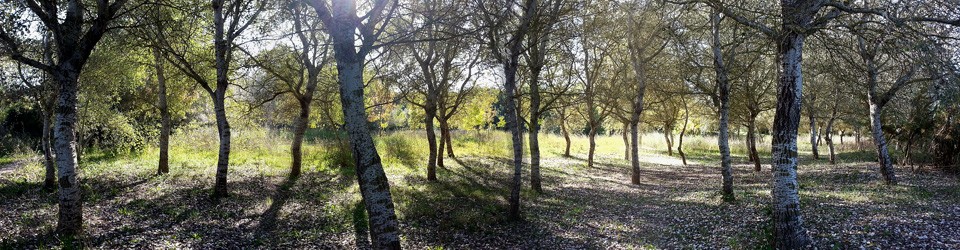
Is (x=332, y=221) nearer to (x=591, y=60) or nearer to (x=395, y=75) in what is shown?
(x=395, y=75)

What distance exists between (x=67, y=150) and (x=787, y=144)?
12.6 metres

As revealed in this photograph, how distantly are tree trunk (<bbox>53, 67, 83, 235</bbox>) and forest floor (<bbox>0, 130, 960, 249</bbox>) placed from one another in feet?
1.32

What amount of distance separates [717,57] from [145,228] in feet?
48.7

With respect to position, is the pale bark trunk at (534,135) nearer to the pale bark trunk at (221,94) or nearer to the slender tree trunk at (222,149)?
the pale bark trunk at (221,94)

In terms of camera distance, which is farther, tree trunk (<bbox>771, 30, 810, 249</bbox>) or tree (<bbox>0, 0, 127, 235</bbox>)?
tree (<bbox>0, 0, 127, 235</bbox>)

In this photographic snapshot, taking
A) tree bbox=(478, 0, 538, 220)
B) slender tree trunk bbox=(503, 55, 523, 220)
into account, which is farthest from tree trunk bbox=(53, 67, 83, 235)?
slender tree trunk bbox=(503, 55, 523, 220)

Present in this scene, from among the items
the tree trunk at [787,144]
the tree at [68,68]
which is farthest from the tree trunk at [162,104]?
the tree trunk at [787,144]

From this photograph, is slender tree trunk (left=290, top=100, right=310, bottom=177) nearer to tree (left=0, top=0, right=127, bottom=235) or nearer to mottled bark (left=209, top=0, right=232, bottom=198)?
mottled bark (left=209, top=0, right=232, bottom=198)

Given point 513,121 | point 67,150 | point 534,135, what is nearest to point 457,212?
point 513,121

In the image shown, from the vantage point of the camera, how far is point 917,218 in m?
9.09

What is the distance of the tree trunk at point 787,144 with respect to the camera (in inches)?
286

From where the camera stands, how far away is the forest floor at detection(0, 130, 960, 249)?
892 cm

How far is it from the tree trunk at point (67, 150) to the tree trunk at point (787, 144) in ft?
39.8

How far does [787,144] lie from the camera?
7.46 metres
